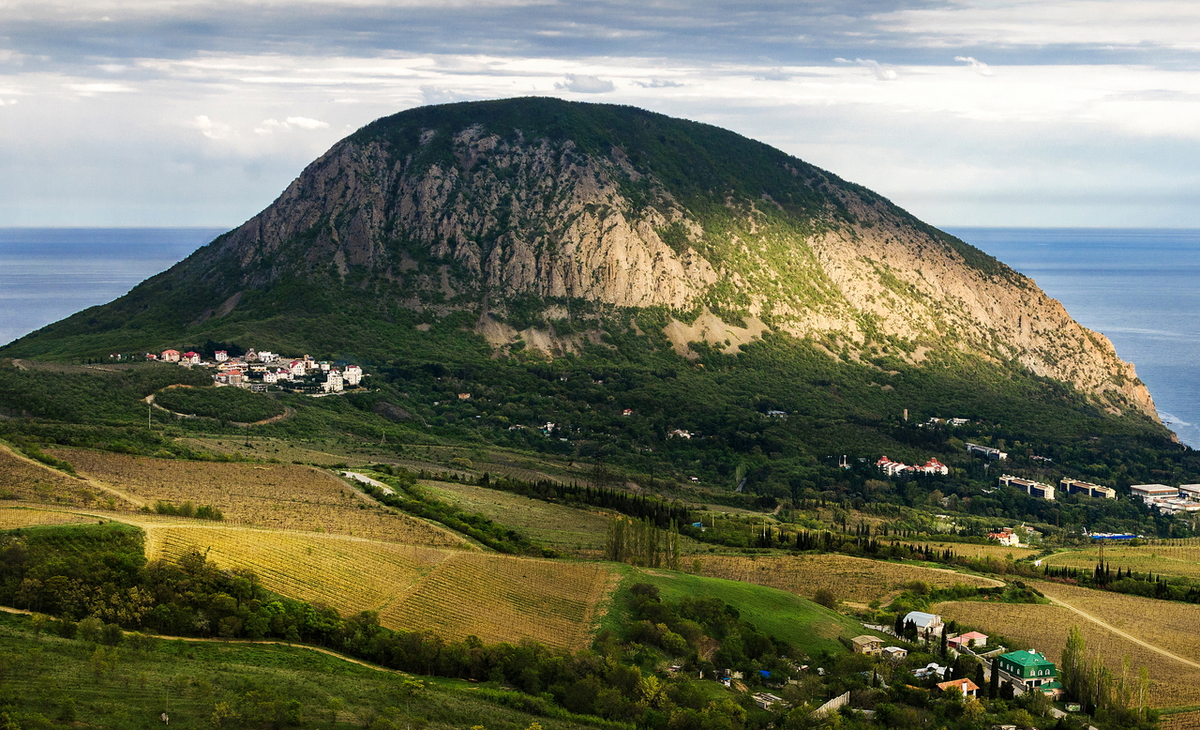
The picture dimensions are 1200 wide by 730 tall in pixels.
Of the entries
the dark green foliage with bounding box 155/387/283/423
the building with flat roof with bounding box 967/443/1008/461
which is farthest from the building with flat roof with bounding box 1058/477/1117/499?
the dark green foliage with bounding box 155/387/283/423

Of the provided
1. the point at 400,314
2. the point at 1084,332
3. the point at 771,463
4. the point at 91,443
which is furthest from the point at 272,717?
the point at 1084,332

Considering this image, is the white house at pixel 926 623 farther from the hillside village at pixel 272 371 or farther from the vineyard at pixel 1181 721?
the hillside village at pixel 272 371

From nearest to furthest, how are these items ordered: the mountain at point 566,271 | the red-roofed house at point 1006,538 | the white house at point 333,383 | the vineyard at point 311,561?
1. the vineyard at point 311,561
2. the red-roofed house at point 1006,538
3. the white house at point 333,383
4. the mountain at point 566,271

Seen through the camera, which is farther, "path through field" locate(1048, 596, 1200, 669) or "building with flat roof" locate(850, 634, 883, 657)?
"path through field" locate(1048, 596, 1200, 669)

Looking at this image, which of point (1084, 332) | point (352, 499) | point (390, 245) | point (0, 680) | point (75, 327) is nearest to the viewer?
point (0, 680)

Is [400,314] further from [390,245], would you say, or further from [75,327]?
[75,327]

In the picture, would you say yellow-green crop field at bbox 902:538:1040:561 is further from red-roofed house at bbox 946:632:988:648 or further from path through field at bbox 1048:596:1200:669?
red-roofed house at bbox 946:632:988:648

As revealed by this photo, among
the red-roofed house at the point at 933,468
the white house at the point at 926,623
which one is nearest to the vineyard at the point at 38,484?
the white house at the point at 926,623
